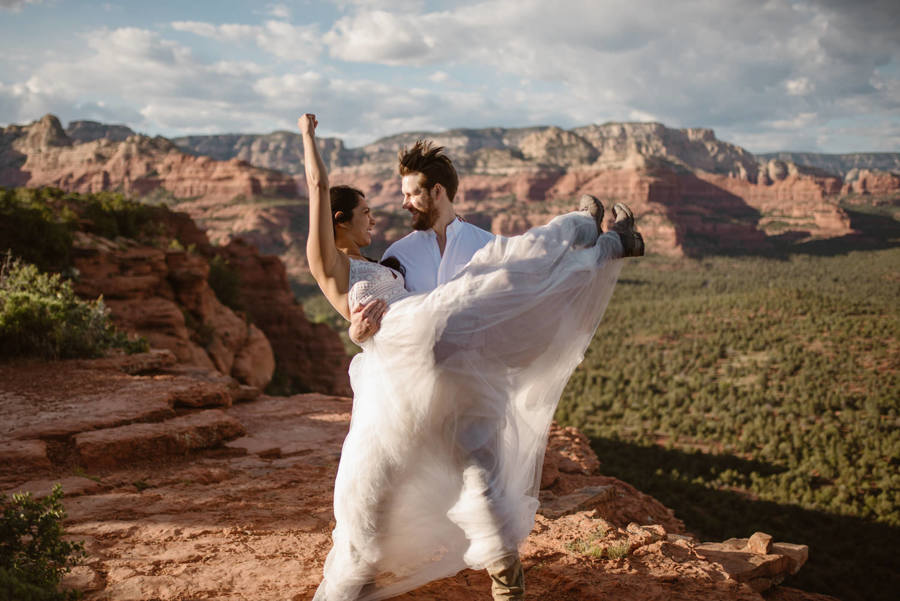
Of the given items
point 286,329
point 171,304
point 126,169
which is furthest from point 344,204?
point 126,169

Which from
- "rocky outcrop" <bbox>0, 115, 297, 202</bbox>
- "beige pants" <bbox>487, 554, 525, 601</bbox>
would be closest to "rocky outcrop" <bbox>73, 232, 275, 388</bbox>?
"beige pants" <bbox>487, 554, 525, 601</bbox>

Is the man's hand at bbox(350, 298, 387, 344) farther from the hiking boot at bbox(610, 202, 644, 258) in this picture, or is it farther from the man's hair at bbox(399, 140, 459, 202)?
the hiking boot at bbox(610, 202, 644, 258)

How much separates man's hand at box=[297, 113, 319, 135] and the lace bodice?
1.99ft

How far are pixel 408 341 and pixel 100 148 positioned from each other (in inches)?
4615

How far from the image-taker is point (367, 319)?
2328 millimetres

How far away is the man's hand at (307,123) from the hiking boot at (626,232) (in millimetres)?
1409

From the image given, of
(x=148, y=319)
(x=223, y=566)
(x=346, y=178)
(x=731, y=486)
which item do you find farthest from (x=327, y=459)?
(x=346, y=178)

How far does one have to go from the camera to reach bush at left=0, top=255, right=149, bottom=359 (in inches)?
320

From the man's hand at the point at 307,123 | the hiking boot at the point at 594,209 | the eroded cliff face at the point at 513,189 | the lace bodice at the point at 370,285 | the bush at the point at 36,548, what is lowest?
the bush at the point at 36,548

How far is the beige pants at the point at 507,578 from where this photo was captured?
231 cm

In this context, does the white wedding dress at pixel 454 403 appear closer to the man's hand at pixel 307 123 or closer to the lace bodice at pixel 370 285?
the lace bodice at pixel 370 285

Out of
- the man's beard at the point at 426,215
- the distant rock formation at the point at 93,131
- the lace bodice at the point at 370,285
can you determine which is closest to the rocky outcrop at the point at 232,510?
the lace bodice at the point at 370,285

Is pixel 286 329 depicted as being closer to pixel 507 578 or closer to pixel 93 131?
pixel 507 578

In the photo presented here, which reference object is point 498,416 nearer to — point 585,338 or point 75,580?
point 585,338
